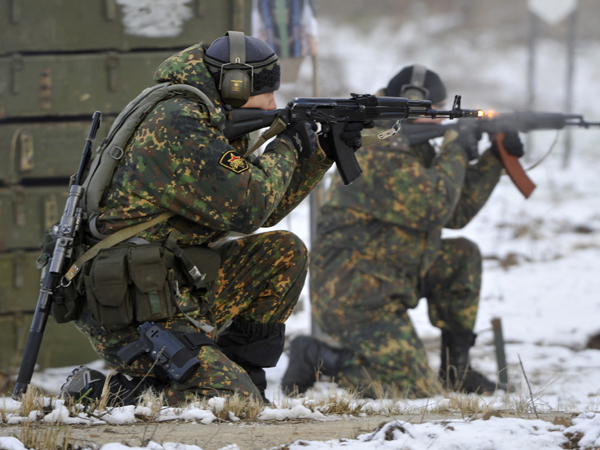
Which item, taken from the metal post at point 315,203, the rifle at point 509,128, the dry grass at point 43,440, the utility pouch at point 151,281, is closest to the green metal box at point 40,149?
the metal post at point 315,203

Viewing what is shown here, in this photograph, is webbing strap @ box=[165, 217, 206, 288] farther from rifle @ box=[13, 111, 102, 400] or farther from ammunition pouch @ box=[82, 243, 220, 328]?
rifle @ box=[13, 111, 102, 400]

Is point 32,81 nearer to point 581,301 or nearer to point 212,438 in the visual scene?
point 212,438

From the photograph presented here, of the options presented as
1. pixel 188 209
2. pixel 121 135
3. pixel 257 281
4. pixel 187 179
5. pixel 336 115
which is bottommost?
pixel 257 281

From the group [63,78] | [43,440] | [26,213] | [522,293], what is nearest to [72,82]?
[63,78]

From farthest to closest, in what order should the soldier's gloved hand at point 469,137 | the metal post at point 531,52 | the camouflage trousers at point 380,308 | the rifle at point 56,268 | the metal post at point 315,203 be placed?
the metal post at point 531,52 < the metal post at point 315,203 < the soldier's gloved hand at point 469,137 < the camouflage trousers at point 380,308 < the rifle at point 56,268

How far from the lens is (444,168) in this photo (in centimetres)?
431

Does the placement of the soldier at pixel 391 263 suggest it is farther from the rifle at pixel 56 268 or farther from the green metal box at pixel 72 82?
the rifle at pixel 56 268

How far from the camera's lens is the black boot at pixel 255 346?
10.3ft

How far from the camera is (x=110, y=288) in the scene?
2570 mm

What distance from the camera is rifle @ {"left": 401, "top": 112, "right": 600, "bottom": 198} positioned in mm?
4363

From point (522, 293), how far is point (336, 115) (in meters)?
4.62

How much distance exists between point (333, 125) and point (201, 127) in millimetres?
704

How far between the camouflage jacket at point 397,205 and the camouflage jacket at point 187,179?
4.95 feet

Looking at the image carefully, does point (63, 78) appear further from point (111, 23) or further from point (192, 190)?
point (192, 190)
